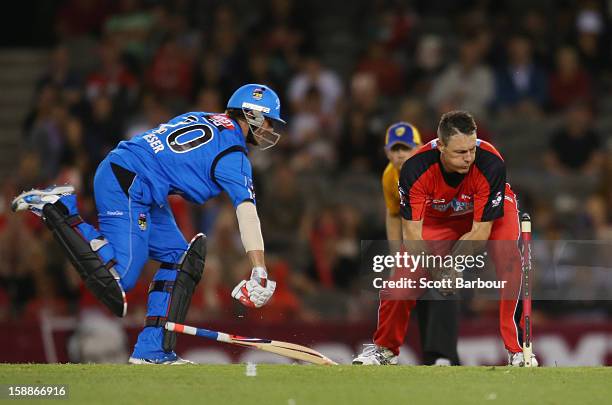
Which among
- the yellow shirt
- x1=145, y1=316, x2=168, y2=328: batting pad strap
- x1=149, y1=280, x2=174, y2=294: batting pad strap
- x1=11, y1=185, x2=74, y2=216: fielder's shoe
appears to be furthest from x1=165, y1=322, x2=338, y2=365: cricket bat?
the yellow shirt

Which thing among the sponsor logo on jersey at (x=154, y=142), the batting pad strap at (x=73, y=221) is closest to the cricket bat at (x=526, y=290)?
the sponsor logo on jersey at (x=154, y=142)

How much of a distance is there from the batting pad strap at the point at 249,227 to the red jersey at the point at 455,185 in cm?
137

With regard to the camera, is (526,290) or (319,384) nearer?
(319,384)

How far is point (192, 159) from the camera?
1039 centimetres

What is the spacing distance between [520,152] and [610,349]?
3634mm

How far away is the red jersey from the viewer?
1045cm

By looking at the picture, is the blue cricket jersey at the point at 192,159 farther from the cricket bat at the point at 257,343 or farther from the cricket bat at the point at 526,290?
the cricket bat at the point at 526,290

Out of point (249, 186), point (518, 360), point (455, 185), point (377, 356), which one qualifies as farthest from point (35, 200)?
point (518, 360)

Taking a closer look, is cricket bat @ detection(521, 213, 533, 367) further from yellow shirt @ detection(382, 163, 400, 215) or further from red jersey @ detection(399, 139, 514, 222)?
yellow shirt @ detection(382, 163, 400, 215)

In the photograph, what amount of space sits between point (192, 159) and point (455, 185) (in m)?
2.17

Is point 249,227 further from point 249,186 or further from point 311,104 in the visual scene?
point 311,104

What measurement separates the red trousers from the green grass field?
2.66 ft

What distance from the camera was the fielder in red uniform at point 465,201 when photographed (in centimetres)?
1027

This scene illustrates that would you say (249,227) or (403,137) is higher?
(403,137)
